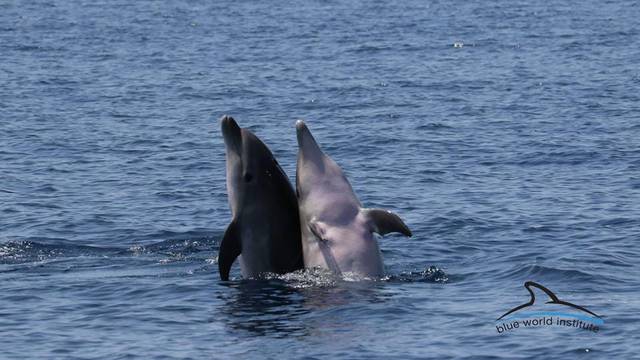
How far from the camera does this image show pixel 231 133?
77.4 feet

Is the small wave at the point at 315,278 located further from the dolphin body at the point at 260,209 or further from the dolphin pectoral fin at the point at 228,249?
the dolphin pectoral fin at the point at 228,249

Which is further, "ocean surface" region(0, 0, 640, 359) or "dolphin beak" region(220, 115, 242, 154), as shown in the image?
"dolphin beak" region(220, 115, 242, 154)

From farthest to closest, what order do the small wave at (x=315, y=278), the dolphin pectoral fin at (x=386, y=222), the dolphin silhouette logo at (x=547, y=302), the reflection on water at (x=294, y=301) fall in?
the small wave at (x=315, y=278) → the dolphin pectoral fin at (x=386, y=222) → the dolphin silhouette logo at (x=547, y=302) → the reflection on water at (x=294, y=301)

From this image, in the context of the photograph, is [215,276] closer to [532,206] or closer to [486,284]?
[486,284]

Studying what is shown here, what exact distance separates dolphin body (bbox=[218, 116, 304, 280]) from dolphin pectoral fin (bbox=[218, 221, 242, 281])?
23mm

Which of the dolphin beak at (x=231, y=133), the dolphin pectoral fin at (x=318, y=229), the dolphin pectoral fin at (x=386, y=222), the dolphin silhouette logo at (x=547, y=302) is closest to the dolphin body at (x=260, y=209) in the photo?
the dolphin beak at (x=231, y=133)

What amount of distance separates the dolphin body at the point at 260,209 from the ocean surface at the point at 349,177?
0.38m

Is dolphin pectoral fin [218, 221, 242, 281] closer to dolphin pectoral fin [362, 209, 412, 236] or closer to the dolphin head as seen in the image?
the dolphin head

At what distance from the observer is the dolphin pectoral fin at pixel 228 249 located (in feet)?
75.9

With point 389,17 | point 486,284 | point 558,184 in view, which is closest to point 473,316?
point 486,284

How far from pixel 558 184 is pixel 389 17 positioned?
61085mm

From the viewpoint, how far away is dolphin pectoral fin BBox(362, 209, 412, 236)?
22609 mm

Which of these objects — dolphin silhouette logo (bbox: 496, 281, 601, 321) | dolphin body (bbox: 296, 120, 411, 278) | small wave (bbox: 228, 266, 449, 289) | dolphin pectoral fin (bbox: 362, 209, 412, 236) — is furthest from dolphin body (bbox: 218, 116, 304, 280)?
dolphin silhouette logo (bbox: 496, 281, 601, 321)

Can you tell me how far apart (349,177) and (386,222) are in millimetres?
13492
